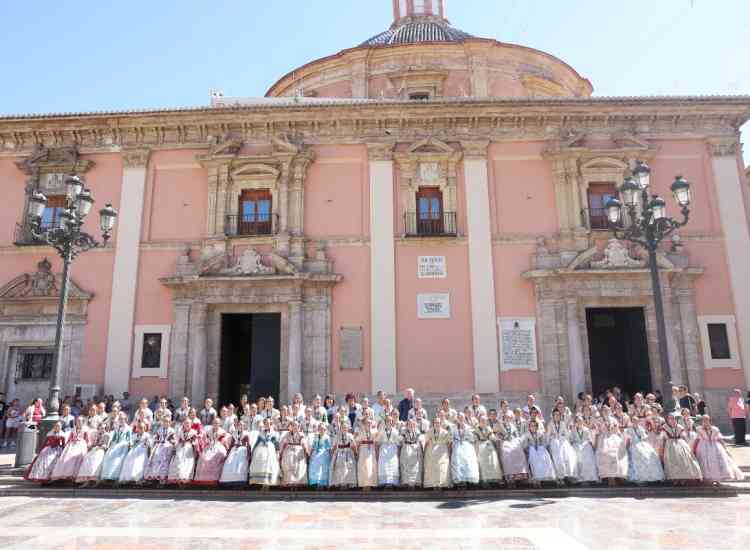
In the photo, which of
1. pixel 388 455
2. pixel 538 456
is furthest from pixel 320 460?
pixel 538 456

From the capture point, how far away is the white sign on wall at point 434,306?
14320 millimetres

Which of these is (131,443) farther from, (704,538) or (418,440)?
(704,538)

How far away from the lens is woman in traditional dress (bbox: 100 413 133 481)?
8.48 m

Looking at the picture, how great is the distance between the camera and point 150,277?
1484cm

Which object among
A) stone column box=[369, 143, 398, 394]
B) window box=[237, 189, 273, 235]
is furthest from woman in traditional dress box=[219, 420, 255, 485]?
window box=[237, 189, 273, 235]

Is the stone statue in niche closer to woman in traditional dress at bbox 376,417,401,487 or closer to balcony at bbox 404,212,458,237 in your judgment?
balcony at bbox 404,212,458,237

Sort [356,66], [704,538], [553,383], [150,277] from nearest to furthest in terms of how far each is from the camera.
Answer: [704,538]
[553,383]
[150,277]
[356,66]

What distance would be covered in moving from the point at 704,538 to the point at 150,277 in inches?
536

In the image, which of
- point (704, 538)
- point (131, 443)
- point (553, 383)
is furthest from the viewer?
point (553, 383)

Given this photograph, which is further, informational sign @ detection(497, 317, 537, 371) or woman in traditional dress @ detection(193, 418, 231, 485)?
informational sign @ detection(497, 317, 537, 371)

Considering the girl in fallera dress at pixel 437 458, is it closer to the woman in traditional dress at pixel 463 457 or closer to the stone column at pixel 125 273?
the woman in traditional dress at pixel 463 457

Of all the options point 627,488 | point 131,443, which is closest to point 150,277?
point 131,443

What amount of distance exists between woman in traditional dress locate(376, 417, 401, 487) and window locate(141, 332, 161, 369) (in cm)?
835

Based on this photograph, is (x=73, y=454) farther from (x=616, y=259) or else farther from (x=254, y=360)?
(x=616, y=259)
